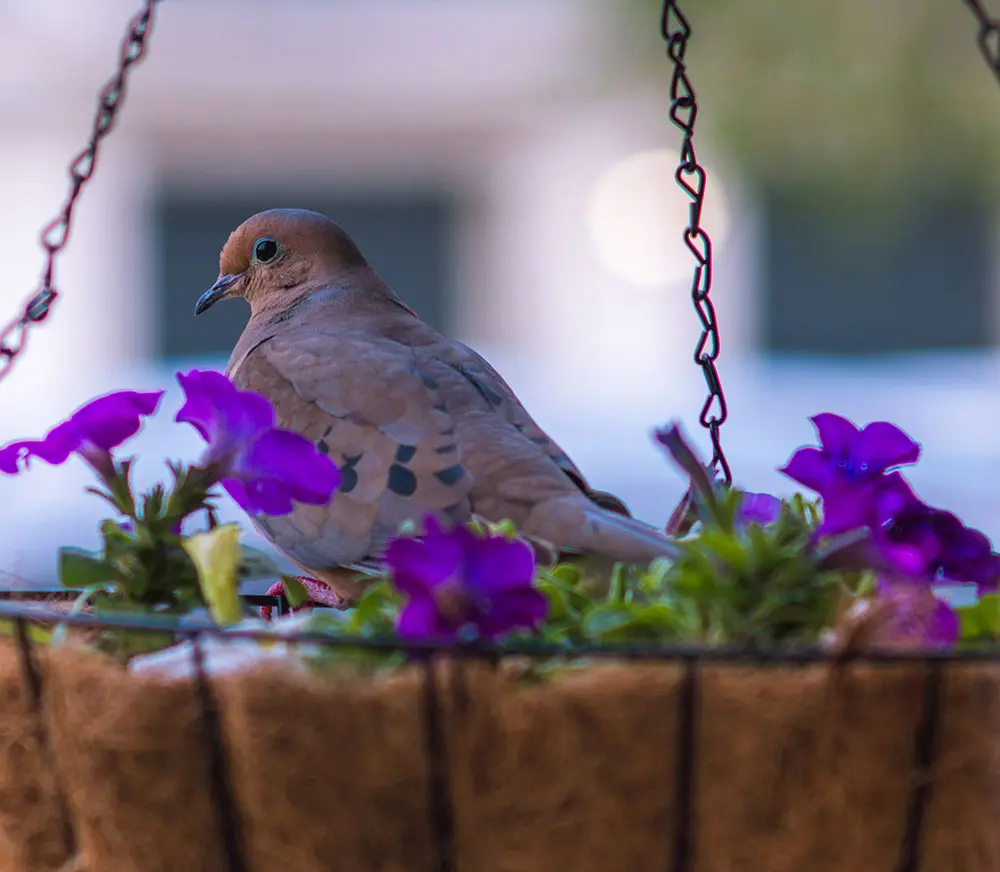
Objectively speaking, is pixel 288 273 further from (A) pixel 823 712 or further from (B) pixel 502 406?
(A) pixel 823 712

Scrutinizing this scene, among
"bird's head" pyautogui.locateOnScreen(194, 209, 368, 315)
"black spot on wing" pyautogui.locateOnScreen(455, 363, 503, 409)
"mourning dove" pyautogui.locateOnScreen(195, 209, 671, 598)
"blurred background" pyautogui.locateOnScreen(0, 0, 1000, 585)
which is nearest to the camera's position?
"mourning dove" pyautogui.locateOnScreen(195, 209, 671, 598)

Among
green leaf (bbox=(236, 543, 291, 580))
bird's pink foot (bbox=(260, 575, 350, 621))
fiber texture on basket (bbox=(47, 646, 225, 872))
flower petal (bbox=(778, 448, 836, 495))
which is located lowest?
bird's pink foot (bbox=(260, 575, 350, 621))

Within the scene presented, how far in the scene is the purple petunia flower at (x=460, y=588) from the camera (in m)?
0.55

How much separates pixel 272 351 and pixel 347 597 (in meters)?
0.21

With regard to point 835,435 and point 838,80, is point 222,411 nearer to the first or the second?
point 835,435

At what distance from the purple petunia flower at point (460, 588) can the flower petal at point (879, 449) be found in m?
0.27

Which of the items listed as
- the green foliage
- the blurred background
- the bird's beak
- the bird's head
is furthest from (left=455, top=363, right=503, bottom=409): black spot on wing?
the blurred background

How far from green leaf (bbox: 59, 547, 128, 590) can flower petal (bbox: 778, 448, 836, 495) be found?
326 millimetres

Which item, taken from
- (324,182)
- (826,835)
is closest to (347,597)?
(826,835)

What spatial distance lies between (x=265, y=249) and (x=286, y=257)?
0.09ft

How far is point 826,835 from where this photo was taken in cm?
53

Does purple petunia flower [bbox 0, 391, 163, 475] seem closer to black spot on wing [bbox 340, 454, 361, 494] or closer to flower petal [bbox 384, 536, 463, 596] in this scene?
flower petal [bbox 384, 536, 463, 596]

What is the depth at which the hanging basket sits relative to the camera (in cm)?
52

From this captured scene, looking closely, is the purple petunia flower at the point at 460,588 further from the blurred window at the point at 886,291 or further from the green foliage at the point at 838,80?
the blurred window at the point at 886,291
